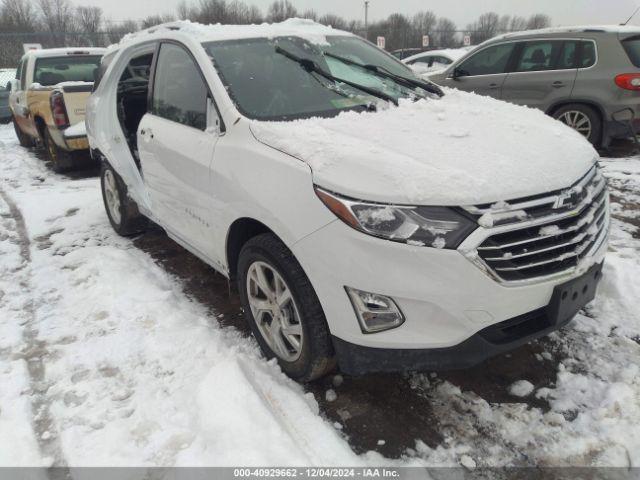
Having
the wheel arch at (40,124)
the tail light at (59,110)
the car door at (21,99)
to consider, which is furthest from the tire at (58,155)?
the car door at (21,99)

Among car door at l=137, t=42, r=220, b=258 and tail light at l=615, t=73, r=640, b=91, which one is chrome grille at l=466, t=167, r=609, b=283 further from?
tail light at l=615, t=73, r=640, b=91

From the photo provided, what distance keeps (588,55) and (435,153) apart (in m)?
5.95

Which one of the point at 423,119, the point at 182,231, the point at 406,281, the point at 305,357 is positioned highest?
the point at 423,119

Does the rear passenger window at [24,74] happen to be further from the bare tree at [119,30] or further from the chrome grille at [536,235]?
the bare tree at [119,30]

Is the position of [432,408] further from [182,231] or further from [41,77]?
[41,77]

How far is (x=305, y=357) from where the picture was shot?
238 centimetres

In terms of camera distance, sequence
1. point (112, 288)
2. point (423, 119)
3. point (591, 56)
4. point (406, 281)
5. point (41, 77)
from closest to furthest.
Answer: point (406, 281), point (423, 119), point (112, 288), point (591, 56), point (41, 77)

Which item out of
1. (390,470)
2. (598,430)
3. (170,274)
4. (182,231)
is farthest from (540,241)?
(170,274)

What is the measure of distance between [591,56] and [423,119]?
5469 millimetres

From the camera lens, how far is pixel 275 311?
8.38 feet

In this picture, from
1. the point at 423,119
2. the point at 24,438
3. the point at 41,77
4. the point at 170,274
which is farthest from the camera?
the point at 41,77

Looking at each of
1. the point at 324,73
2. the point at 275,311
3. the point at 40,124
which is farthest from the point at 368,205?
the point at 40,124

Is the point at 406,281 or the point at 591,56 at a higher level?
the point at 591,56

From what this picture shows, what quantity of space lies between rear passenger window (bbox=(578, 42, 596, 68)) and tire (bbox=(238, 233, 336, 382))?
629 centimetres
